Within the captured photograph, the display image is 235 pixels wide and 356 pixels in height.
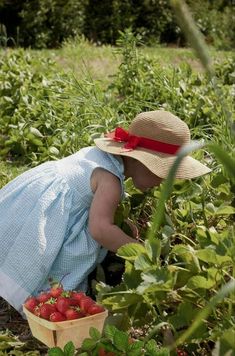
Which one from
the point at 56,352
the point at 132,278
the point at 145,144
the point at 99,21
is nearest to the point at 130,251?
the point at 132,278

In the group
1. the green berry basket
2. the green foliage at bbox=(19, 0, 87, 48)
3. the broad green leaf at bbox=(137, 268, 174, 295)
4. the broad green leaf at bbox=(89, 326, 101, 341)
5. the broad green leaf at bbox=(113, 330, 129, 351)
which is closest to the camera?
the broad green leaf at bbox=(137, 268, 174, 295)

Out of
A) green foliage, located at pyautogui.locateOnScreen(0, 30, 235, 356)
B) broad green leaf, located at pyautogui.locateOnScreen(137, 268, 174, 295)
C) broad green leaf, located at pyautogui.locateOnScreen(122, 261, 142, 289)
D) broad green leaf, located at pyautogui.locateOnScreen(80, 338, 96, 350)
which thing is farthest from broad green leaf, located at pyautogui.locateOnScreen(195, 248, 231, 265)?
broad green leaf, located at pyautogui.locateOnScreen(80, 338, 96, 350)

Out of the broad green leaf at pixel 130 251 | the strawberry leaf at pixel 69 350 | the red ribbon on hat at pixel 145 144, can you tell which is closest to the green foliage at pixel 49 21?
the red ribbon on hat at pixel 145 144

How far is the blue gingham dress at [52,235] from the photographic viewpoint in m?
3.16

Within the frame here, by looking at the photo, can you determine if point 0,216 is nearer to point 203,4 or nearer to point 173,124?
point 173,124

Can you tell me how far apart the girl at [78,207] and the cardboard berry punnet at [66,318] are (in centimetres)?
36

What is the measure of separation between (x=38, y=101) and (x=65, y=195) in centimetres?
208

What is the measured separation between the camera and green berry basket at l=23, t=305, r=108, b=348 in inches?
103

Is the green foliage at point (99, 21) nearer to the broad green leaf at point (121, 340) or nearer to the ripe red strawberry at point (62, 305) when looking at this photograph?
the ripe red strawberry at point (62, 305)

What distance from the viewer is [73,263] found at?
3.20 meters

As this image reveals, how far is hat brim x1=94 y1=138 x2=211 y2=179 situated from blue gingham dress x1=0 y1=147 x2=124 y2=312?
0.09 m

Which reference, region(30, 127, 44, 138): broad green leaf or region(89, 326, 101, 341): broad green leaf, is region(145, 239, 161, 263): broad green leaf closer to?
region(89, 326, 101, 341): broad green leaf

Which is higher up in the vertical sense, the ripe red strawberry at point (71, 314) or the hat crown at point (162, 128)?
the hat crown at point (162, 128)

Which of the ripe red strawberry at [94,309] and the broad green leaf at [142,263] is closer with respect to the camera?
the broad green leaf at [142,263]
